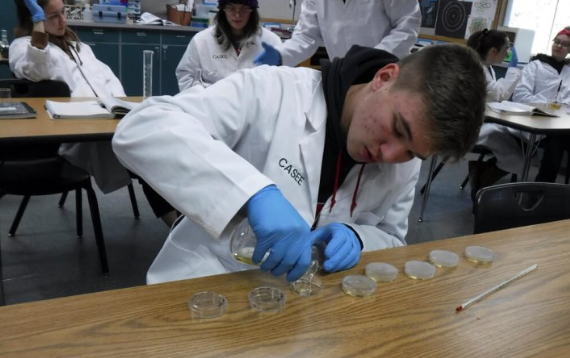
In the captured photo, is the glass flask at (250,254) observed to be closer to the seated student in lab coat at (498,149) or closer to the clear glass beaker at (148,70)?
the clear glass beaker at (148,70)

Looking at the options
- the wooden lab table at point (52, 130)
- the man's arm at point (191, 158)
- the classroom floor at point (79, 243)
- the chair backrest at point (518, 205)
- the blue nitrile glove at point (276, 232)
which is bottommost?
the classroom floor at point (79, 243)

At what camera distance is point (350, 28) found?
2.71 metres

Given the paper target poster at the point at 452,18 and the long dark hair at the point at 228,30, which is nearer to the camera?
the long dark hair at the point at 228,30

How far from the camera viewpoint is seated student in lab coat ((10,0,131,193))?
2137 mm

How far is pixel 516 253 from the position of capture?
3.51 ft

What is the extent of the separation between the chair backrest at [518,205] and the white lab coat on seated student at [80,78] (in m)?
1.46

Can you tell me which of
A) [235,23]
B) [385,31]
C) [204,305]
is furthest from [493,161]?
[204,305]

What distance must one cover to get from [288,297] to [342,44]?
2213 millimetres

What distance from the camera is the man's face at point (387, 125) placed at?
892 millimetres

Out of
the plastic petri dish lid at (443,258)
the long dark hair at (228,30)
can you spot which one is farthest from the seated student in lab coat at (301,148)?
the long dark hair at (228,30)

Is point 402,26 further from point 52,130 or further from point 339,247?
point 339,247

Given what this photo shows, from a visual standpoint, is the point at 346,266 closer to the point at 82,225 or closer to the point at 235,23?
the point at 82,225

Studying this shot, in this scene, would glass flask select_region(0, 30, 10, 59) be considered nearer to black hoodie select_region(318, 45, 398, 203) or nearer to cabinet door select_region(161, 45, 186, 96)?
cabinet door select_region(161, 45, 186, 96)

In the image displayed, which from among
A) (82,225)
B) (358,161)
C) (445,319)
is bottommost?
(82,225)
